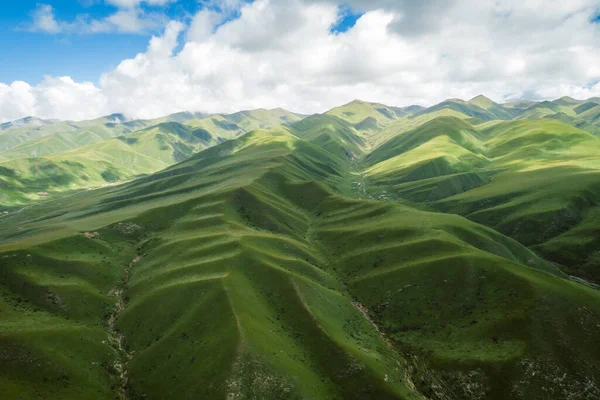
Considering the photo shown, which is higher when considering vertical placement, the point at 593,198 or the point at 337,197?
the point at 337,197

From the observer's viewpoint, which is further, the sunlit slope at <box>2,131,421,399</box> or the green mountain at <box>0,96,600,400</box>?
the green mountain at <box>0,96,600,400</box>

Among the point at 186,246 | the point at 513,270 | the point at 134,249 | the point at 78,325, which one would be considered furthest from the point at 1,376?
the point at 513,270

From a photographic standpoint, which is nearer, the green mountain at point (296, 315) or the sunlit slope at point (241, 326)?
the sunlit slope at point (241, 326)

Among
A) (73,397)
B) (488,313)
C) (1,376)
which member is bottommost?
(488,313)

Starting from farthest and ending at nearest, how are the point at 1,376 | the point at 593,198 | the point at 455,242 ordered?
the point at 593,198 < the point at 455,242 < the point at 1,376

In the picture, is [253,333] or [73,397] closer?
[73,397]

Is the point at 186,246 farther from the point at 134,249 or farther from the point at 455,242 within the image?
the point at 455,242

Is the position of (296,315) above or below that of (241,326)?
below

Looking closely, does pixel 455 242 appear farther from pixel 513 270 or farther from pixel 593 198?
pixel 593 198

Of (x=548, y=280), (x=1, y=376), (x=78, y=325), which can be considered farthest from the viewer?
(x=548, y=280)

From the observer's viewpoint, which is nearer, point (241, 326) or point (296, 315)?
point (241, 326)
